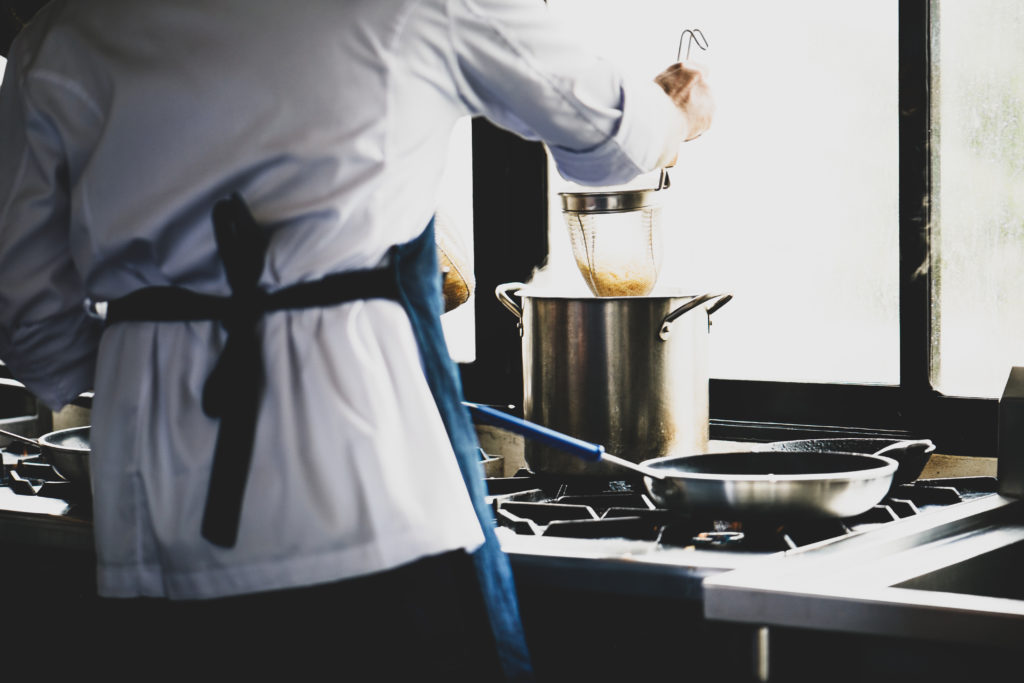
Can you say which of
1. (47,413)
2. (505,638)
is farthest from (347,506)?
(47,413)

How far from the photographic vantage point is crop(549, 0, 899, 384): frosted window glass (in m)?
1.62

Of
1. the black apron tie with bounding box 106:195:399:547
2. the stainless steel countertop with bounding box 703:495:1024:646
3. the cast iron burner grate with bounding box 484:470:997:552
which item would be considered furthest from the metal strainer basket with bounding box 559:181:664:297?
the black apron tie with bounding box 106:195:399:547

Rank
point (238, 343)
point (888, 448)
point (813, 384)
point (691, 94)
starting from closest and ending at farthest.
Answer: point (238, 343) → point (691, 94) → point (888, 448) → point (813, 384)

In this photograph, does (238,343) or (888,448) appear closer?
(238,343)

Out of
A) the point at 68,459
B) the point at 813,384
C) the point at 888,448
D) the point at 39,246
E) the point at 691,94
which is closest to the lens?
the point at 39,246

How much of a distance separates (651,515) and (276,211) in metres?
0.55

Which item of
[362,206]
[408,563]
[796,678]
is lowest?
[796,678]

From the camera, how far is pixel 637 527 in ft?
4.09

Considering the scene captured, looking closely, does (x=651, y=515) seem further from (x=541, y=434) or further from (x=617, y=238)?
(x=617, y=238)

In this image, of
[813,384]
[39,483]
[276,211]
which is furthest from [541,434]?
[39,483]

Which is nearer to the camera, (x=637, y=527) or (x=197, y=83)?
(x=197, y=83)

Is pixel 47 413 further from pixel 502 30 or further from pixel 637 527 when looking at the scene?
pixel 502 30

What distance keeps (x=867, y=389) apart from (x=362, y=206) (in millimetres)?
934

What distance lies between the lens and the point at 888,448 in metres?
1.38
